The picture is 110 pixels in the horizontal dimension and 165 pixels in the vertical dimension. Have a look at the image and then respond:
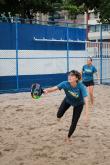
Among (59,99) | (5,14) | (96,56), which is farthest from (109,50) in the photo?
(59,99)

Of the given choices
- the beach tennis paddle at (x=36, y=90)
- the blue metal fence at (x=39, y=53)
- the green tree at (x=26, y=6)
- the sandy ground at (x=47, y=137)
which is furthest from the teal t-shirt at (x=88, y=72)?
the green tree at (x=26, y=6)

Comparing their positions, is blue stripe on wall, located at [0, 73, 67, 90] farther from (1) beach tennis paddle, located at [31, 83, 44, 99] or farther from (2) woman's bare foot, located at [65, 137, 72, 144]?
(1) beach tennis paddle, located at [31, 83, 44, 99]

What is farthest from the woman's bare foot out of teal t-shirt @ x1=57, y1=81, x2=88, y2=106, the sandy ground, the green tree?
the green tree

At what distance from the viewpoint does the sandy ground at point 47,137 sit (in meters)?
8.21

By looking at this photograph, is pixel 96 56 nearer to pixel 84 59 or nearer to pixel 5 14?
pixel 84 59

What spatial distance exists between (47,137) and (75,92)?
1.26 meters

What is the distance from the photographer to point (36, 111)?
14438 millimetres

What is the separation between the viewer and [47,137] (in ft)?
33.4

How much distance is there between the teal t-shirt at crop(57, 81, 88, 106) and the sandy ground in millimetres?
822

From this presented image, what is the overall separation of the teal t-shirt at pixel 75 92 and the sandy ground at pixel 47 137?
0.82 meters

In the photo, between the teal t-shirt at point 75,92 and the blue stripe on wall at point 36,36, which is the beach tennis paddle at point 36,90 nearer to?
the teal t-shirt at point 75,92

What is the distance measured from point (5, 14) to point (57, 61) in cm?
552

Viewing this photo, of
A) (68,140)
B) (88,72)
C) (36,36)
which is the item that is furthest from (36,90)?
(36,36)

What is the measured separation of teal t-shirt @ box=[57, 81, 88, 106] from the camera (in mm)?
9625
